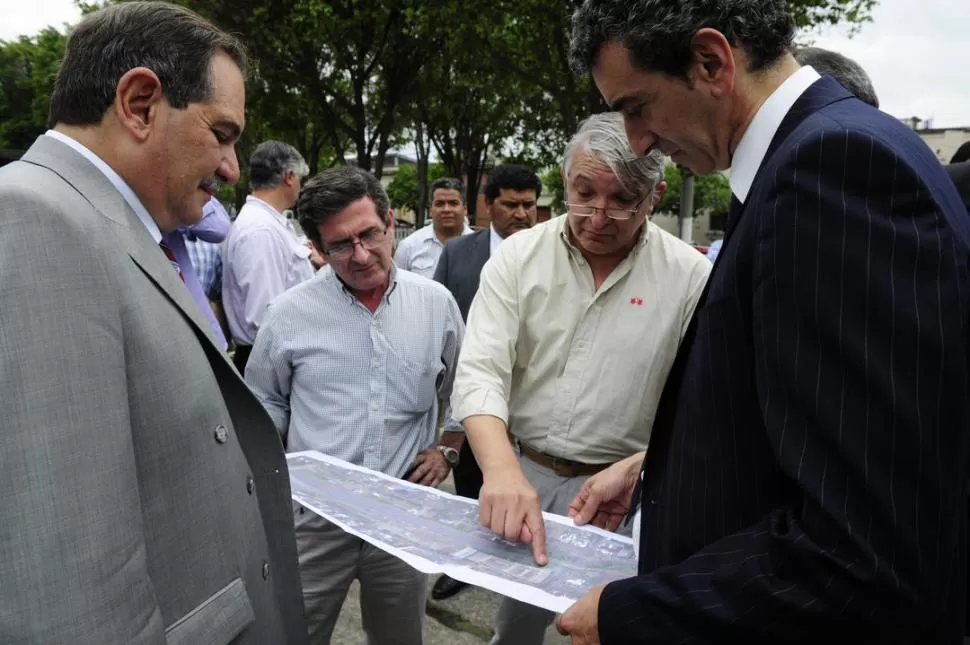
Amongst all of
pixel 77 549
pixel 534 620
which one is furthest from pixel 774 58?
pixel 534 620

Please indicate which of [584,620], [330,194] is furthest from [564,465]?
[330,194]

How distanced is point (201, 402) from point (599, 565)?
2.91 feet

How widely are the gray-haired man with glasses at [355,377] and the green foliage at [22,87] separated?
33534mm

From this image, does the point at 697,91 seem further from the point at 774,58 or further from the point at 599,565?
the point at 599,565

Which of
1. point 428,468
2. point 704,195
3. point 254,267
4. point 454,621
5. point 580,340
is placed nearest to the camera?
point 580,340

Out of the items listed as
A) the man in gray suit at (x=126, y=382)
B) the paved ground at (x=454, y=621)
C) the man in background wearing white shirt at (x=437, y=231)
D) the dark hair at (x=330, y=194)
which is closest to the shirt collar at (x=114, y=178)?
the man in gray suit at (x=126, y=382)

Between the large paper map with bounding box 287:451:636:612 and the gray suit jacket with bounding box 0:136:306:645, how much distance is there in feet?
1.26

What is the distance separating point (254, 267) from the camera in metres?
4.21

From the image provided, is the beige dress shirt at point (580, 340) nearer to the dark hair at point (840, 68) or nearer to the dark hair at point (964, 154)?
the dark hair at point (840, 68)

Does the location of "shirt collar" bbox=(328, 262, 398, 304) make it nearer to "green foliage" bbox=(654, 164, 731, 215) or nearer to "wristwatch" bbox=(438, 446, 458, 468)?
"wristwatch" bbox=(438, 446, 458, 468)

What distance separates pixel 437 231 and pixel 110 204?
16.4 ft

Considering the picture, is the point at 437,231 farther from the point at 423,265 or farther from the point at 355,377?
the point at 355,377

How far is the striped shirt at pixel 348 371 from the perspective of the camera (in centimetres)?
239

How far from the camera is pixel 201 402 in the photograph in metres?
1.27
